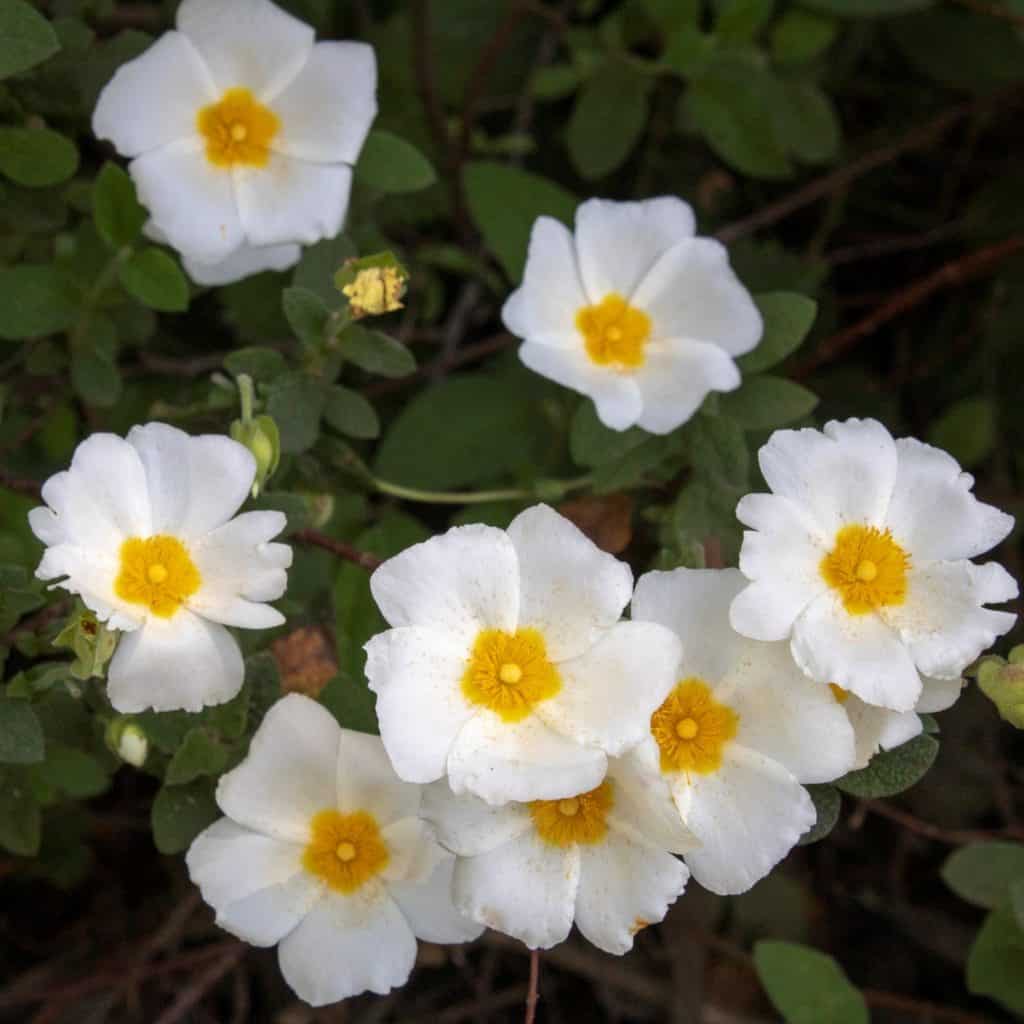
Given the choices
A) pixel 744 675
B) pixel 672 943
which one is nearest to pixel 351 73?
pixel 744 675

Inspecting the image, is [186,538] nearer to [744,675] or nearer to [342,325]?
[342,325]

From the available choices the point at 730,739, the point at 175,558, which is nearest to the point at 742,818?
the point at 730,739


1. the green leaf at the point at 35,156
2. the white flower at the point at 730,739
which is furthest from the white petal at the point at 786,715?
the green leaf at the point at 35,156

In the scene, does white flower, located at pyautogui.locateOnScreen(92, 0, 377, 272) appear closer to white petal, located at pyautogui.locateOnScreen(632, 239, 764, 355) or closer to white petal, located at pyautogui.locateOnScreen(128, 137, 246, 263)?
white petal, located at pyautogui.locateOnScreen(128, 137, 246, 263)

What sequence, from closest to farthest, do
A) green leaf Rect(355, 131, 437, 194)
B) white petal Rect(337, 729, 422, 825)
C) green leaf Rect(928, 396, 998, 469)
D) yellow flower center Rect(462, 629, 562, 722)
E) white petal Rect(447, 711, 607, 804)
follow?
white petal Rect(447, 711, 607, 804) < yellow flower center Rect(462, 629, 562, 722) < white petal Rect(337, 729, 422, 825) < green leaf Rect(355, 131, 437, 194) < green leaf Rect(928, 396, 998, 469)

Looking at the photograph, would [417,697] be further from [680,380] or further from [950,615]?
[680,380]

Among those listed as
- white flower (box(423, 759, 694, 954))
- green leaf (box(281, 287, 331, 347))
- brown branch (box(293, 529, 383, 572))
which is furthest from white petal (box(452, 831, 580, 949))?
green leaf (box(281, 287, 331, 347))
